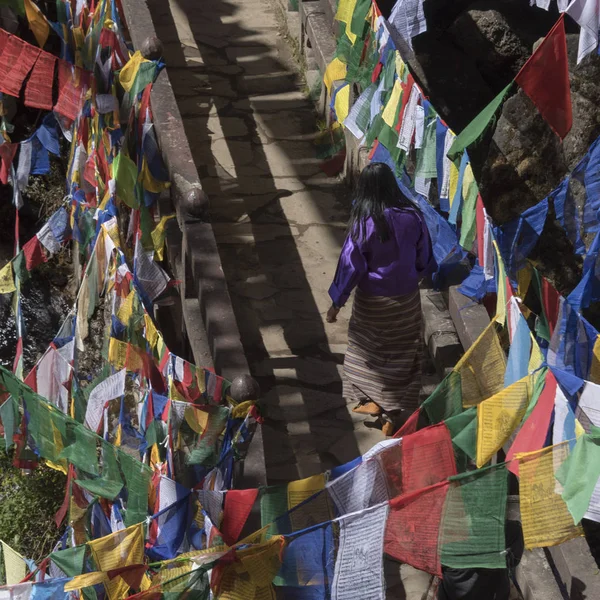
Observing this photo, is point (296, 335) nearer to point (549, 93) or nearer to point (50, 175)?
point (549, 93)

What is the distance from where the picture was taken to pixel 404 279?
6160 mm

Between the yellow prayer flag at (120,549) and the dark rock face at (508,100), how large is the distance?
4215 mm

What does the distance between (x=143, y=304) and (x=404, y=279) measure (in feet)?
5.03

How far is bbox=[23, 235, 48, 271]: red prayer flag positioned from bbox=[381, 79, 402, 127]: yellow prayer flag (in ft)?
8.62

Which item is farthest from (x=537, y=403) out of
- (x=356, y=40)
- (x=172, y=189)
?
(x=356, y=40)

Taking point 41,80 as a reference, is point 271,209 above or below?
below

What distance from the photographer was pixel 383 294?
244 inches

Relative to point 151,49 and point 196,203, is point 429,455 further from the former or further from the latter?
point 151,49

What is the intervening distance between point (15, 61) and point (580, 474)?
537 centimetres

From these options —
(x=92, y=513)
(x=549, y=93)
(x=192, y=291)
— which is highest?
(x=549, y=93)

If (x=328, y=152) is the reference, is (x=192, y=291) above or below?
above

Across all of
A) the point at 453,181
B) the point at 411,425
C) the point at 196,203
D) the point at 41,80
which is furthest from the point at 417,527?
the point at 41,80

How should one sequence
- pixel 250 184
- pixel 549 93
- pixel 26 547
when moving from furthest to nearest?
1. pixel 250 184
2. pixel 26 547
3. pixel 549 93

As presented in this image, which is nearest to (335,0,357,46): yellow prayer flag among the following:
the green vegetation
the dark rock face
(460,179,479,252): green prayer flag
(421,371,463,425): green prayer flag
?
the dark rock face
